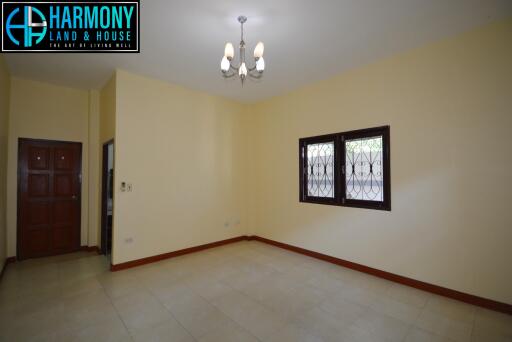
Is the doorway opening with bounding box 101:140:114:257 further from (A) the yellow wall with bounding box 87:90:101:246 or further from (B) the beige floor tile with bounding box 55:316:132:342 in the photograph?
(B) the beige floor tile with bounding box 55:316:132:342

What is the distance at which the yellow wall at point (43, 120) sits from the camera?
153 inches

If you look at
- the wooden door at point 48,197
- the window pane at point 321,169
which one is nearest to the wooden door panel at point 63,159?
the wooden door at point 48,197

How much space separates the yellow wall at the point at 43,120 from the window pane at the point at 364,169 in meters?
4.91

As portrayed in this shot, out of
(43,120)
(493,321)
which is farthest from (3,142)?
(493,321)

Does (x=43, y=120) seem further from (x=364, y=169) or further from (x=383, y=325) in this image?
(x=383, y=325)

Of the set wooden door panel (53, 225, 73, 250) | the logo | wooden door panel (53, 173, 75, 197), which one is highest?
the logo

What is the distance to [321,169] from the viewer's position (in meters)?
4.18

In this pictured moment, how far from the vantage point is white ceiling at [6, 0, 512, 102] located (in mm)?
2332

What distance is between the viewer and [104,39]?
2633 millimetres

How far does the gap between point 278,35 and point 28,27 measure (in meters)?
2.81

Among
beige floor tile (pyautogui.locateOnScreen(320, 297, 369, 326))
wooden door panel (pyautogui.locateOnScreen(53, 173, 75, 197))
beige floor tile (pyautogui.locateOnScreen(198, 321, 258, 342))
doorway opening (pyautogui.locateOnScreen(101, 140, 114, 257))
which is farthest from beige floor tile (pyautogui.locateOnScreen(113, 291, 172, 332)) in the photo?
Answer: wooden door panel (pyautogui.locateOnScreen(53, 173, 75, 197))

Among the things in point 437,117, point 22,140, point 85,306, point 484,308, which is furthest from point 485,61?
point 22,140

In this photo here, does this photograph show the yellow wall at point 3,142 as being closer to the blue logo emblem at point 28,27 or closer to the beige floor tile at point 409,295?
the blue logo emblem at point 28,27

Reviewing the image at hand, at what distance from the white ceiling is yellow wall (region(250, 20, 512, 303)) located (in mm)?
339
